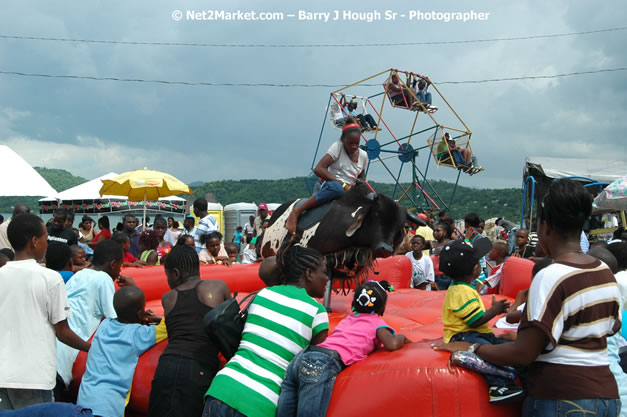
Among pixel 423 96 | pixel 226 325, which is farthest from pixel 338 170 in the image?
pixel 423 96

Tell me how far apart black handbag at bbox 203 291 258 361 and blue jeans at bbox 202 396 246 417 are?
0.35m

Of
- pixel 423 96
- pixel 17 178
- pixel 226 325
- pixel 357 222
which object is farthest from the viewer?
pixel 423 96

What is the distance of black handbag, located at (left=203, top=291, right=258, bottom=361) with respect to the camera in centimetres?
286

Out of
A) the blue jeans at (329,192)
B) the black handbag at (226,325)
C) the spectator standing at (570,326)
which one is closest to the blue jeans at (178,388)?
the black handbag at (226,325)

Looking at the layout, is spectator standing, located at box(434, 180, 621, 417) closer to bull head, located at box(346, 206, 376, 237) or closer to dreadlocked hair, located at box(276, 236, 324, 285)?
dreadlocked hair, located at box(276, 236, 324, 285)

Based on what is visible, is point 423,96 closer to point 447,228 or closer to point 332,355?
point 447,228

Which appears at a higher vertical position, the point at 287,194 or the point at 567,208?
the point at 287,194

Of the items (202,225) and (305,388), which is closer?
(305,388)

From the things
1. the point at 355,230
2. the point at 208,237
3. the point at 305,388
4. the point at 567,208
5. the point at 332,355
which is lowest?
the point at 305,388

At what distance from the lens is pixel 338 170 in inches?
198

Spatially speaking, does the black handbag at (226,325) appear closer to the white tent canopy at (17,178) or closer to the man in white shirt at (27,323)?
the man in white shirt at (27,323)

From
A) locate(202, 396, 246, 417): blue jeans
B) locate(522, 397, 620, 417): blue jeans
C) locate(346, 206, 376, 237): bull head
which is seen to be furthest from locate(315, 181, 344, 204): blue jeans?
locate(522, 397, 620, 417): blue jeans

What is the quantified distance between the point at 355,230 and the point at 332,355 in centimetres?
179

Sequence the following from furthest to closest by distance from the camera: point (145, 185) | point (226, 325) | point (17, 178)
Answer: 1. point (17, 178)
2. point (145, 185)
3. point (226, 325)
